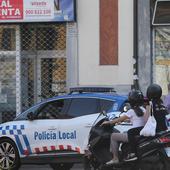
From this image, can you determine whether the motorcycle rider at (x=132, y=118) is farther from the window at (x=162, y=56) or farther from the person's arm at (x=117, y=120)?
the window at (x=162, y=56)

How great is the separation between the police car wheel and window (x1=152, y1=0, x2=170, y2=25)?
716 centimetres

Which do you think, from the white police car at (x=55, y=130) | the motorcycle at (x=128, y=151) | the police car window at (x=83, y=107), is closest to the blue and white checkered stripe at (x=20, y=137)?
the white police car at (x=55, y=130)

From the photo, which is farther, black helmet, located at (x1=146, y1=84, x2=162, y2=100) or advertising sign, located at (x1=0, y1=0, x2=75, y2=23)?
advertising sign, located at (x1=0, y1=0, x2=75, y2=23)

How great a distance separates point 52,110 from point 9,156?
142 cm

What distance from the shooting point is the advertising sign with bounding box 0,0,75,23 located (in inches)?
746

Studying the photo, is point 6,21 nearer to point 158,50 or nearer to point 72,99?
point 158,50

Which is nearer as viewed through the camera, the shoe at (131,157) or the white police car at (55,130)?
the shoe at (131,157)

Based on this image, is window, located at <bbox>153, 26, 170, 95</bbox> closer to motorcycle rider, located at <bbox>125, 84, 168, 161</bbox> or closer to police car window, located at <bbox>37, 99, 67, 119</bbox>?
police car window, located at <bbox>37, 99, 67, 119</bbox>

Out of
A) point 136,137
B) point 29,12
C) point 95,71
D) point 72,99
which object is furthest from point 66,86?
point 136,137

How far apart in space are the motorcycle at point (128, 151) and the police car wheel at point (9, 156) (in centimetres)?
338

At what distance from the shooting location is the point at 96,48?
1892 cm

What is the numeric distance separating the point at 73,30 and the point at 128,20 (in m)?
1.69

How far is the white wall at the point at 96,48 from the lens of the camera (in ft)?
61.7

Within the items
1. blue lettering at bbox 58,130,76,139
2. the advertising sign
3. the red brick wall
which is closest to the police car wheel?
blue lettering at bbox 58,130,76,139
